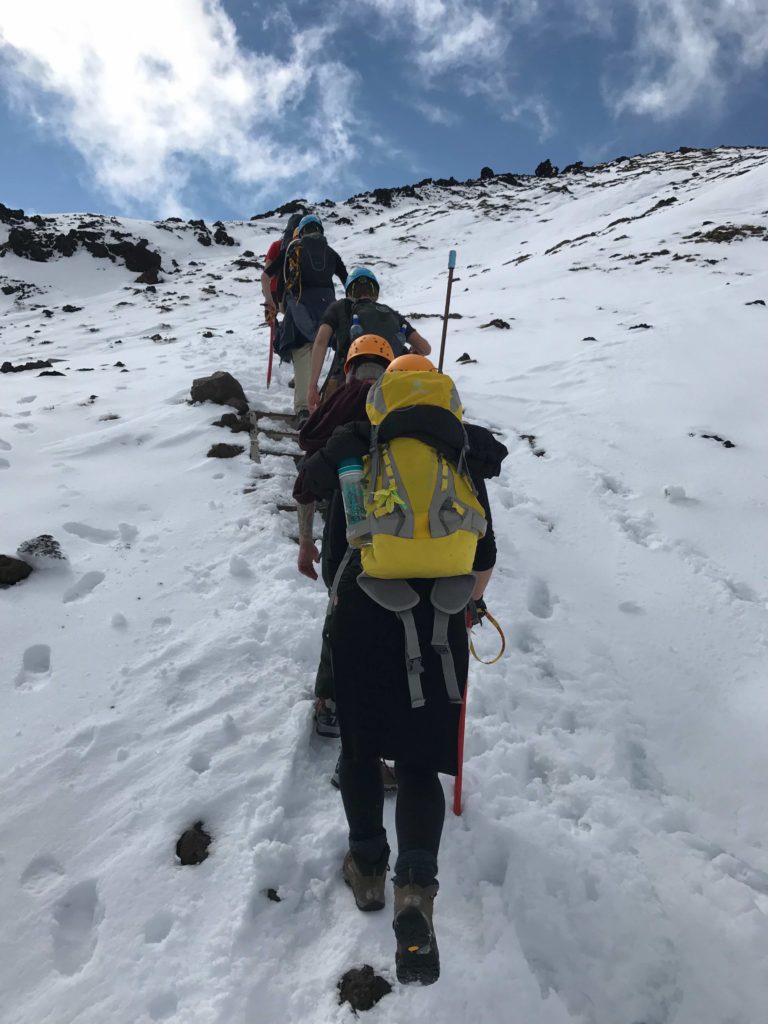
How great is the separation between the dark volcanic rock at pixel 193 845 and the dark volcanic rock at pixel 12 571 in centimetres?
264

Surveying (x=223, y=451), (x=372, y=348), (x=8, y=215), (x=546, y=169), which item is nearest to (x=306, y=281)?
(x=223, y=451)

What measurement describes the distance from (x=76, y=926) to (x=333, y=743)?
1434 millimetres

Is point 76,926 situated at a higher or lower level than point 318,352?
lower

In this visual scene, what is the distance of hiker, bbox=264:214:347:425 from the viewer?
6.21m

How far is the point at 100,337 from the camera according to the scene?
55.8 ft

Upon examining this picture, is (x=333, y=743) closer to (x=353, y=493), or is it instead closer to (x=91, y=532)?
(x=353, y=493)

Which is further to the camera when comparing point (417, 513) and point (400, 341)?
point (400, 341)

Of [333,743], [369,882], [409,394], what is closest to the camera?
[409,394]

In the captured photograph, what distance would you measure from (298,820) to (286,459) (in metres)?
4.73

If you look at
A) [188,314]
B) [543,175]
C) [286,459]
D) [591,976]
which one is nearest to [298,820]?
[591,976]

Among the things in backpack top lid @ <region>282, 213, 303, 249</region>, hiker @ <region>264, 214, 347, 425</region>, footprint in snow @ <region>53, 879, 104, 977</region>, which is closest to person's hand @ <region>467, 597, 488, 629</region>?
footprint in snow @ <region>53, 879, 104, 977</region>

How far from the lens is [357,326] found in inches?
175

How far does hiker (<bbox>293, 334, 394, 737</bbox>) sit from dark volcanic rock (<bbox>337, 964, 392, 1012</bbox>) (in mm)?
1204

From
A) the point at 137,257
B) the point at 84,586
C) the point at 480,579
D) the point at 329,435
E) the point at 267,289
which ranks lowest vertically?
the point at 84,586
